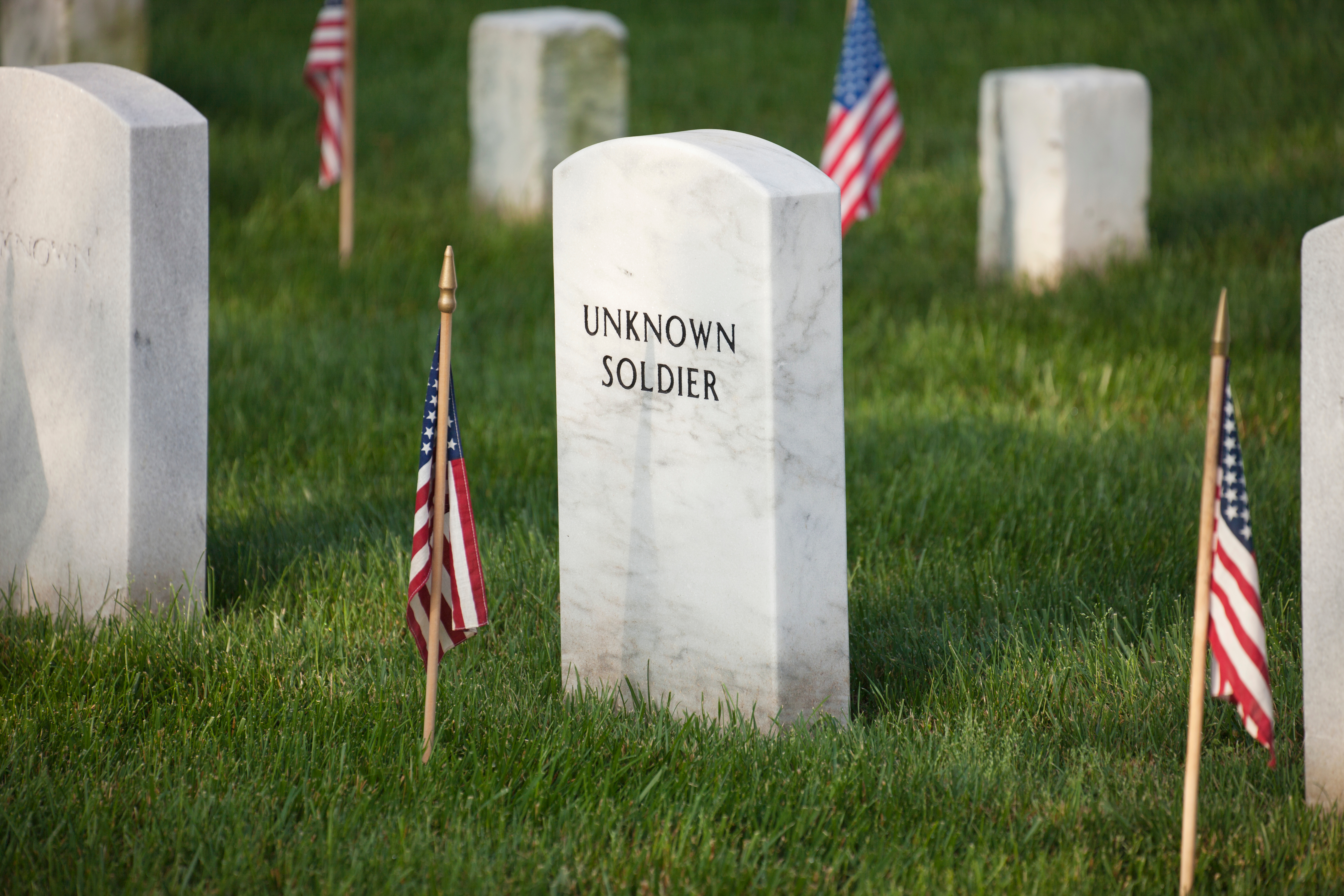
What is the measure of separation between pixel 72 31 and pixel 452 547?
247 inches

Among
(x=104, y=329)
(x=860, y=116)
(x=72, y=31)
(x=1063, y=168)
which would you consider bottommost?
(x=104, y=329)

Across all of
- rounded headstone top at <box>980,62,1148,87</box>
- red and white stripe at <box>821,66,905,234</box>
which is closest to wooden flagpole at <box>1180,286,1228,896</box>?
red and white stripe at <box>821,66,905,234</box>

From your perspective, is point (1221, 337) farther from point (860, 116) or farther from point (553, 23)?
point (553, 23)

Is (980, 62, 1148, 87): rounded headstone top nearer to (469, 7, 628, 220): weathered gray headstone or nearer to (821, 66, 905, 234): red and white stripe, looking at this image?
(821, 66, 905, 234): red and white stripe

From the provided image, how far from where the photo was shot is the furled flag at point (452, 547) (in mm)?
2926

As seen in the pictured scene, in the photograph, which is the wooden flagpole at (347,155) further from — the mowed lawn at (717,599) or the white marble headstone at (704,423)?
the white marble headstone at (704,423)

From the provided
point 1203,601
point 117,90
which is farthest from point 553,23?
point 1203,601

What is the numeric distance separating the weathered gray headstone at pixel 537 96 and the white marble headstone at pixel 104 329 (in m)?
4.85

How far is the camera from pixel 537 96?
845 cm

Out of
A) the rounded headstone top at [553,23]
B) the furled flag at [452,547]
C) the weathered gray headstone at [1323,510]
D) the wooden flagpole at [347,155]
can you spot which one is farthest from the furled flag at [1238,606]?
the rounded headstone top at [553,23]

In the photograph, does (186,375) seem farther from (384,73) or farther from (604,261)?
(384,73)

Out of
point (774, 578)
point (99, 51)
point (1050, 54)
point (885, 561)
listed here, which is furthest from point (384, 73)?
point (774, 578)

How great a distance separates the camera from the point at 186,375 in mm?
3643

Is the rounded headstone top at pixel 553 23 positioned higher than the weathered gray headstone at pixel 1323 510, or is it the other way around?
the rounded headstone top at pixel 553 23
